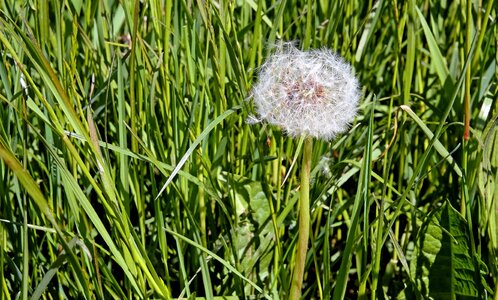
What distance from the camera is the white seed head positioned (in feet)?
3.61

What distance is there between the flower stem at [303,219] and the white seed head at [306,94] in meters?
0.03

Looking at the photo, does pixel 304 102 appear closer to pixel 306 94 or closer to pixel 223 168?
pixel 306 94

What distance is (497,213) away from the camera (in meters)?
1.26

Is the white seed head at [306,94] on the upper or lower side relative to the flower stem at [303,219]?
upper

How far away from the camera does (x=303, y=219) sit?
3.61 ft

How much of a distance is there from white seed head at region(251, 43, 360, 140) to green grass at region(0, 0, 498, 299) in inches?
2.3

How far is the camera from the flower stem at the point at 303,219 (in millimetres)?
1082

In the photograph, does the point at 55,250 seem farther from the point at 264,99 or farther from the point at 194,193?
the point at 264,99

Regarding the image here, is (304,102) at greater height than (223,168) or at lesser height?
greater

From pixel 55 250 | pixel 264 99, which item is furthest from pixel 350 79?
pixel 55 250

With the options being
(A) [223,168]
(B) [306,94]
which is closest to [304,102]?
(B) [306,94]

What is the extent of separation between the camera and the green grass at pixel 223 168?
116cm

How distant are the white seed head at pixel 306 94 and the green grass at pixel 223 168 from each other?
58 mm

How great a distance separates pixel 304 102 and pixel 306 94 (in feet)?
0.04
